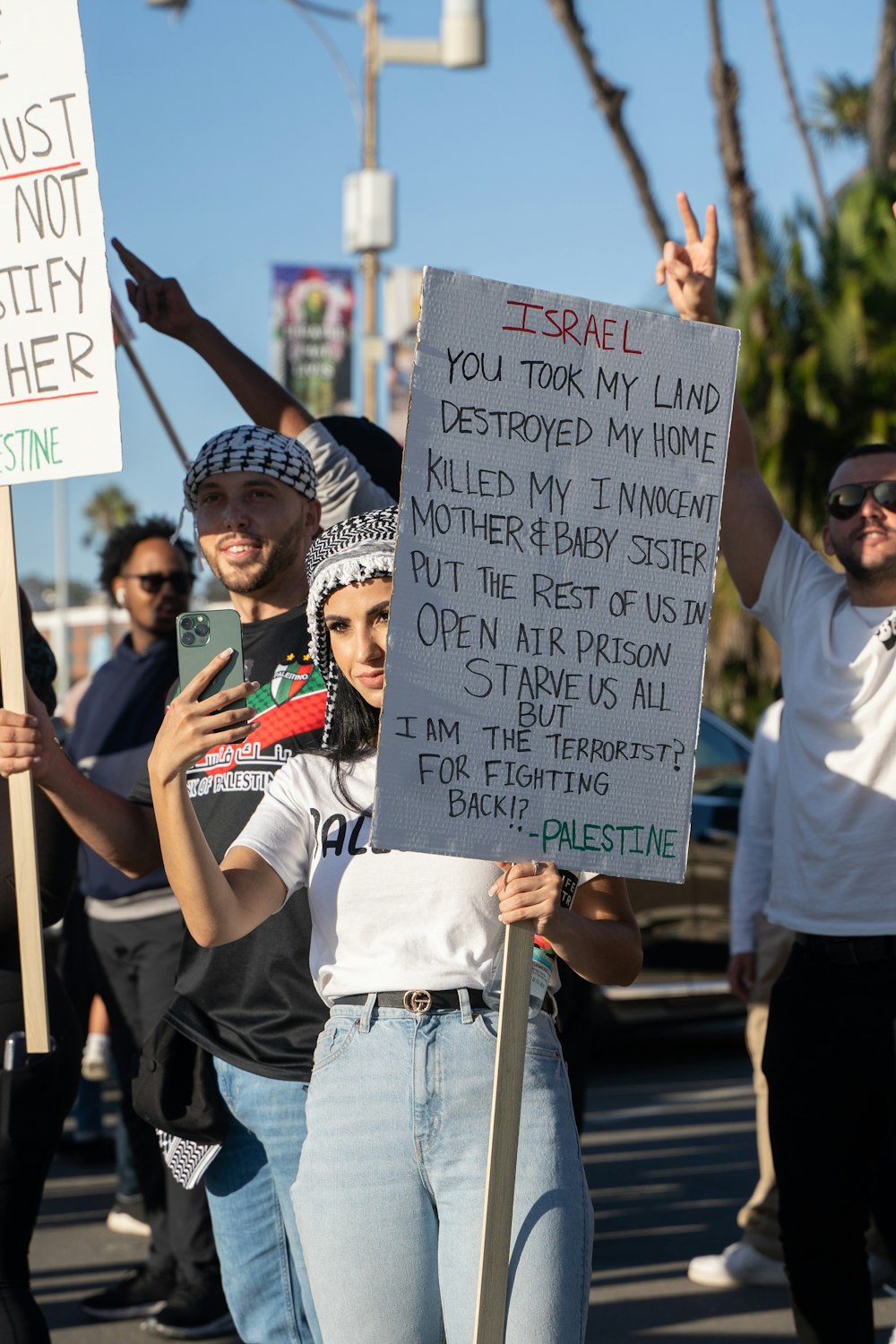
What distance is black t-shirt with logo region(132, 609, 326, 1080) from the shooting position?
313 cm

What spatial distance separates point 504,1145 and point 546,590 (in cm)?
81

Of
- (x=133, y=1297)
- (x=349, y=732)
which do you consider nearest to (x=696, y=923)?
(x=133, y=1297)

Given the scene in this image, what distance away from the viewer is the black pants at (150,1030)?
459 cm

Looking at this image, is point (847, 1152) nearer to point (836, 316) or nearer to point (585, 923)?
point (585, 923)

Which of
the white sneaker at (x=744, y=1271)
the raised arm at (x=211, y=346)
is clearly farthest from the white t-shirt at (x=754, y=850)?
the raised arm at (x=211, y=346)

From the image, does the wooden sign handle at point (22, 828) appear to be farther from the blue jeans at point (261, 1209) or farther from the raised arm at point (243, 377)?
the raised arm at point (243, 377)

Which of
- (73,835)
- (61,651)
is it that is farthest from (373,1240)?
(61,651)

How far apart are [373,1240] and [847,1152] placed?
144 cm

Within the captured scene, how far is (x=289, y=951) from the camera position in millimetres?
3166

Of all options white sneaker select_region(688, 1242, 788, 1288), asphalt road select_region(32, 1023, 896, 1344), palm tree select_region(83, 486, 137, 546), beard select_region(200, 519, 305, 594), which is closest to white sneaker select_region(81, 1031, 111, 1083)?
asphalt road select_region(32, 1023, 896, 1344)

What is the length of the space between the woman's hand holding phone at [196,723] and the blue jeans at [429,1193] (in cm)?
46

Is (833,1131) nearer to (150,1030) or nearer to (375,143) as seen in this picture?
(150,1030)

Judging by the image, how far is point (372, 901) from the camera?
8.28 ft

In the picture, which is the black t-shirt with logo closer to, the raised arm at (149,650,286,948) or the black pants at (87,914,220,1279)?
the raised arm at (149,650,286,948)
